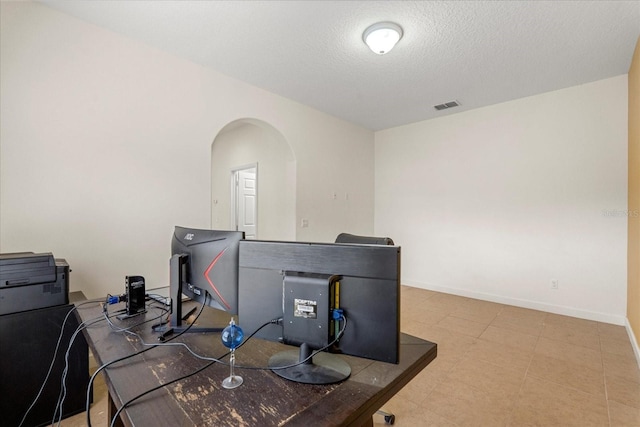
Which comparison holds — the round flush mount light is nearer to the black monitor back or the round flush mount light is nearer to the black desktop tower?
the black monitor back

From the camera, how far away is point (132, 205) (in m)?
2.62

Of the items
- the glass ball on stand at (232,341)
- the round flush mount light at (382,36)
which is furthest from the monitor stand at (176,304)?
the round flush mount light at (382,36)

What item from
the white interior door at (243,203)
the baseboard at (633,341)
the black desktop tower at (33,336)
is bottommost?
the baseboard at (633,341)

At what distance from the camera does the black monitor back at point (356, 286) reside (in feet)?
2.79

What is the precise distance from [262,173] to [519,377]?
13.8ft

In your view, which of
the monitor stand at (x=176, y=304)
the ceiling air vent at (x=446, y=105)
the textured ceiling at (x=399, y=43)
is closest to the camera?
the monitor stand at (x=176, y=304)

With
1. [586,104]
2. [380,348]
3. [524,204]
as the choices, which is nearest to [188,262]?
[380,348]

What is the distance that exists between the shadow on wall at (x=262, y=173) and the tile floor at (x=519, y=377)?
225cm

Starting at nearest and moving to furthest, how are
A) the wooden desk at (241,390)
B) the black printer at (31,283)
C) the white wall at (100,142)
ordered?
1. the wooden desk at (241,390)
2. the black printer at (31,283)
3. the white wall at (100,142)

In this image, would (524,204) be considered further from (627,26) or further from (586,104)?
(627,26)

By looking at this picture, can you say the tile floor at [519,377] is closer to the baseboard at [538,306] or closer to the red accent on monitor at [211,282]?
the baseboard at [538,306]

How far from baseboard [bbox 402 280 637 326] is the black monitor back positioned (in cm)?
394

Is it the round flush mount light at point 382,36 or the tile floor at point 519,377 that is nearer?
the tile floor at point 519,377

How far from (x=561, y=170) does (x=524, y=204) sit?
0.56 metres
